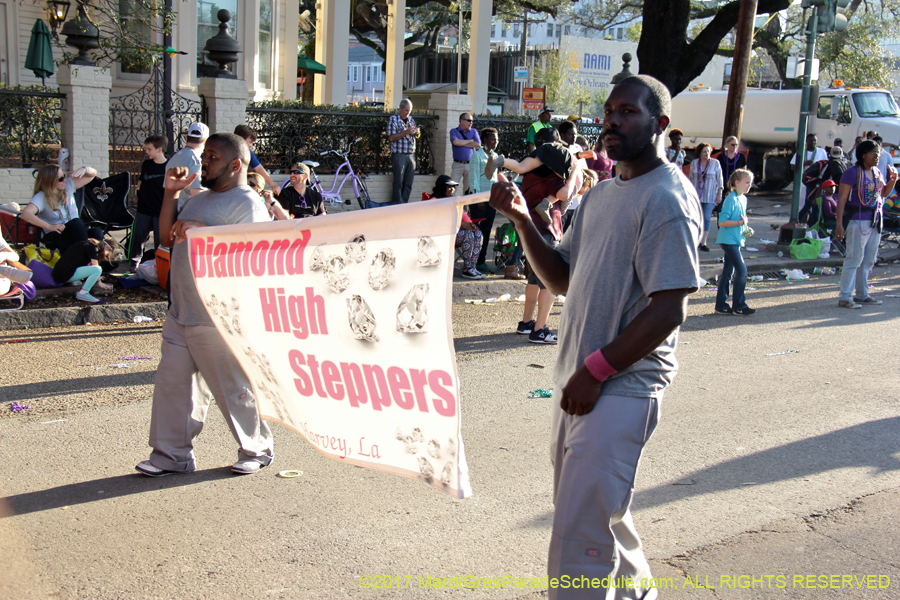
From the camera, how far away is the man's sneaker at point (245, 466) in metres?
4.54

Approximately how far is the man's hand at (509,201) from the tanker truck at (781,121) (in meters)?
22.2

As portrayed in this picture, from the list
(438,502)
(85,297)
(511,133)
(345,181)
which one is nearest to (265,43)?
(511,133)

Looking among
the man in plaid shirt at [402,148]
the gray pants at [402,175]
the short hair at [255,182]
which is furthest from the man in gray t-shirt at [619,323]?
the gray pants at [402,175]

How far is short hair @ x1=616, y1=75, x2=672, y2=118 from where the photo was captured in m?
2.64

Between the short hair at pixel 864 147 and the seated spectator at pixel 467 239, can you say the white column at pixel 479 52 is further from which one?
the short hair at pixel 864 147

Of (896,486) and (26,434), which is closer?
(896,486)

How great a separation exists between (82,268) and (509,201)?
720cm

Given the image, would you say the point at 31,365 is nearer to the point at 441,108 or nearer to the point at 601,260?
the point at 601,260

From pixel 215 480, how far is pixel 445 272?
230cm

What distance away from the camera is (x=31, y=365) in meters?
6.68

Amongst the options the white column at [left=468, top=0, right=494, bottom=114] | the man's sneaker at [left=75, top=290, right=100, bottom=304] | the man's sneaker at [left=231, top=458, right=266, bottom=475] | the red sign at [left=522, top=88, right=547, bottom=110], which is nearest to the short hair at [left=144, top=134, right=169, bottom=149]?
the man's sneaker at [left=75, top=290, right=100, bottom=304]

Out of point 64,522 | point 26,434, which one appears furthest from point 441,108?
point 64,522

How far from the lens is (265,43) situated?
71.7 ft

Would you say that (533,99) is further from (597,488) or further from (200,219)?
(597,488)
